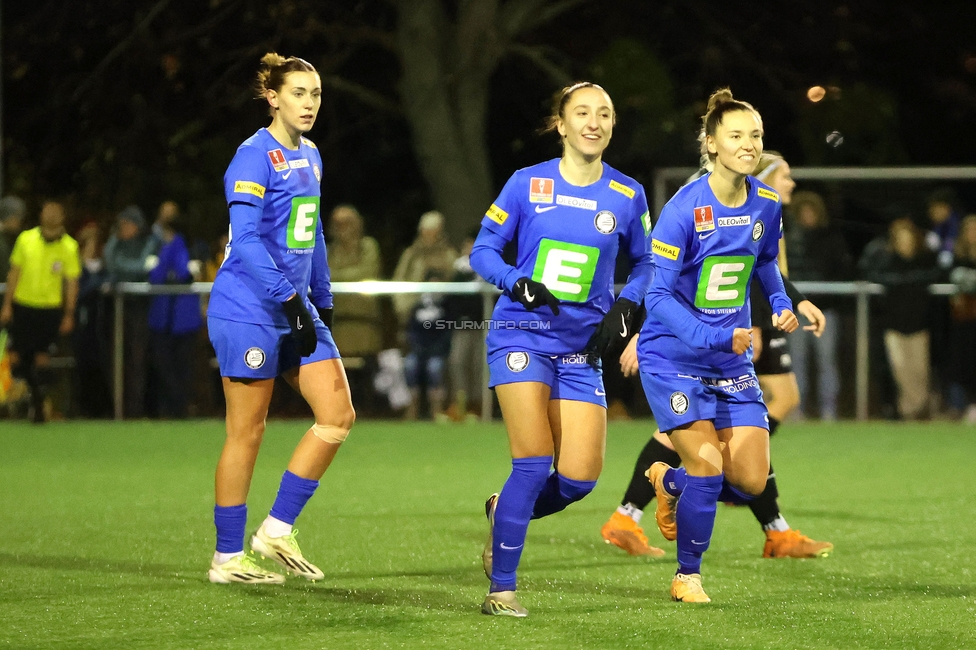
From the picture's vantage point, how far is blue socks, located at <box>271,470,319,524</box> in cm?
714

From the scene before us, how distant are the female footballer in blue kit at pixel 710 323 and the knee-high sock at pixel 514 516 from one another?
62cm

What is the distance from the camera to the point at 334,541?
8.44m

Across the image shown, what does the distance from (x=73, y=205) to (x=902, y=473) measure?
14406 mm

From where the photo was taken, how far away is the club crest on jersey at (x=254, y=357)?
6.96m

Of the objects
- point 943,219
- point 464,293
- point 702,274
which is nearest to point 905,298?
point 943,219

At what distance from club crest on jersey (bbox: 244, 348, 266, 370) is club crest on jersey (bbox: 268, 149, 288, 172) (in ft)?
2.46

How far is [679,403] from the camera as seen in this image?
259 inches

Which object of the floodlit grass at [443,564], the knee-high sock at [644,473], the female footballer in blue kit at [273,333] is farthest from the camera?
the knee-high sock at [644,473]

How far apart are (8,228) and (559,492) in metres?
11.2

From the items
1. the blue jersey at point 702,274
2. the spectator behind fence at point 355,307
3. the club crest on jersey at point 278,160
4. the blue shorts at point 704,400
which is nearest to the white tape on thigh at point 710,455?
the blue shorts at point 704,400

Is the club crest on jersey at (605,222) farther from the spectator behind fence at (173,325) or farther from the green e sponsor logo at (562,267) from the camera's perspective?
the spectator behind fence at (173,325)

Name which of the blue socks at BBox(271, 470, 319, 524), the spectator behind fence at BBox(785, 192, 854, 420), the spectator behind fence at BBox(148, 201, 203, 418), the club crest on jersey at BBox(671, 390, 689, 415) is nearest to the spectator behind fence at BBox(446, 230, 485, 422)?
the spectator behind fence at BBox(148, 201, 203, 418)

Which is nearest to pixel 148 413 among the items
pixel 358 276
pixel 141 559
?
pixel 358 276

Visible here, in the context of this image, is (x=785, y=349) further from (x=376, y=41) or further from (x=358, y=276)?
→ (x=376, y=41)
